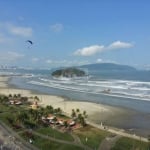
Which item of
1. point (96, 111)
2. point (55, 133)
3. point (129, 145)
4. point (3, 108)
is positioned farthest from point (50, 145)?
point (96, 111)

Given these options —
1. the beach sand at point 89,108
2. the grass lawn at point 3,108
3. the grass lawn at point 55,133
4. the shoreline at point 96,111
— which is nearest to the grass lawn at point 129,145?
the shoreline at point 96,111

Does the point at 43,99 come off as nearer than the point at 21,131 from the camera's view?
No

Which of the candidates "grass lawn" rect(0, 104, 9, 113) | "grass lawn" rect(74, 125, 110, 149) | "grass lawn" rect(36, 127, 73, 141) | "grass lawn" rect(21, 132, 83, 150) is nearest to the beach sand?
"grass lawn" rect(74, 125, 110, 149)

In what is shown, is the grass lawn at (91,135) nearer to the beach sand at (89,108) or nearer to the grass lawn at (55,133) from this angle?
the grass lawn at (55,133)

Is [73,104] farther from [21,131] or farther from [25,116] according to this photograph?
[21,131]

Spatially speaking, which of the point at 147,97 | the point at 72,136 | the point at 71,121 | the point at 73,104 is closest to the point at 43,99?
the point at 73,104

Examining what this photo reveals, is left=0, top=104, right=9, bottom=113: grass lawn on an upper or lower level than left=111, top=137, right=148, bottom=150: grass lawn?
upper

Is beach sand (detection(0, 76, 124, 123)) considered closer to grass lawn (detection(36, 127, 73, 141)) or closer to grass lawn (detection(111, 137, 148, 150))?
grass lawn (detection(36, 127, 73, 141))
